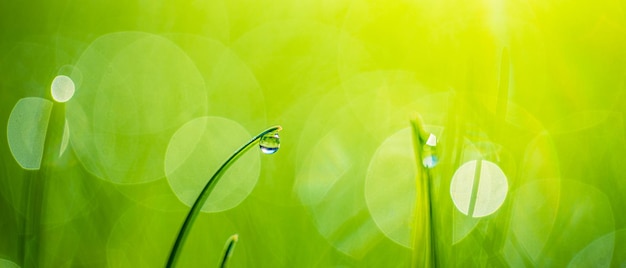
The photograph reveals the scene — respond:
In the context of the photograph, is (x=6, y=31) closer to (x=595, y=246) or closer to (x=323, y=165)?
(x=323, y=165)

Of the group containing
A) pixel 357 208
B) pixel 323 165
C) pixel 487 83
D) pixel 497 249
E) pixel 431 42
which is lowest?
pixel 497 249

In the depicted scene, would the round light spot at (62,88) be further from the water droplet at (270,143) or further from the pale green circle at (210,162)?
the water droplet at (270,143)

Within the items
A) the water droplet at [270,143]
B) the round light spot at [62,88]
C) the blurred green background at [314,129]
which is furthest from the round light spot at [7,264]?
the water droplet at [270,143]

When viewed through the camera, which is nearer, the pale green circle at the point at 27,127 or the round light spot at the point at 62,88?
the pale green circle at the point at 27,127

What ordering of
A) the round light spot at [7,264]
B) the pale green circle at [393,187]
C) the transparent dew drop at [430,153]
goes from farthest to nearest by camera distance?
1. the pale green circle at [393,187]
2. the round light spot at [7,264]
3. the transparent dew drop at [430,153]

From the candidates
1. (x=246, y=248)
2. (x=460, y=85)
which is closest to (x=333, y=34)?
(x=460, y=85)

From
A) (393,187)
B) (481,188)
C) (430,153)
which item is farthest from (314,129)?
(430,153)
